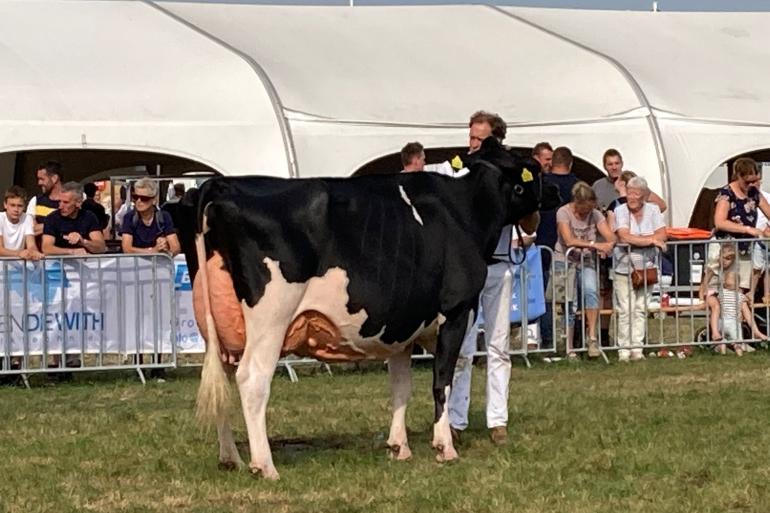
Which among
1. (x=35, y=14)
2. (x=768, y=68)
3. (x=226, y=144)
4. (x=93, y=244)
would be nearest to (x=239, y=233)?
(x=93, y=244)

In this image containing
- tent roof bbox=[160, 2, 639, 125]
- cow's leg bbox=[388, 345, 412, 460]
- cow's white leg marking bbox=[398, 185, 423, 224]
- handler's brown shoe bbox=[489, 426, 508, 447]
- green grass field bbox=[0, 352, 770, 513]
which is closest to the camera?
green grass field bbox=[0, 352, 770, 513]

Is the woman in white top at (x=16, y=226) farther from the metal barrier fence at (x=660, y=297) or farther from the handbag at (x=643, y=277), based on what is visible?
the handbag at (x=643, y=277)

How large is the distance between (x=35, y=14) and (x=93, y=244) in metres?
8.28

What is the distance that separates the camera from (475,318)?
8.77 m

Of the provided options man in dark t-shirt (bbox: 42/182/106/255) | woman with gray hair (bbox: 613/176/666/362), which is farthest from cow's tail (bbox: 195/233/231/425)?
woman with gray hair (bbox: 613/176/666/362)

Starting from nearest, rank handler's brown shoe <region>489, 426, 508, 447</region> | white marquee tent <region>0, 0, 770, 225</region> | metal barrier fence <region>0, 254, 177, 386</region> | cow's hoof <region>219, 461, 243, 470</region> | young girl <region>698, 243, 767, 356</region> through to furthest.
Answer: cow's hoof <region>219, 461, 243, 470</region>, handler's brown shoe <region>489, 426, 508, 447</region>, metal barrier fence <region>0, 254, 177, 386</region>, young girl <region>698, 243, 767, 356</region>, white marquee tent <region>0, 0, 770, 225</region>

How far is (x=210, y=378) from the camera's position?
7.95 meters

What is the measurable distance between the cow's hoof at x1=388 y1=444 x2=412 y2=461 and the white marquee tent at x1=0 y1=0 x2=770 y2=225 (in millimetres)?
10224

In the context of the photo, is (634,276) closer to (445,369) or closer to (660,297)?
(660,297)

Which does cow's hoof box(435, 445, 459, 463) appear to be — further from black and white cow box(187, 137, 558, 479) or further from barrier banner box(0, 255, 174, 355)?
barrier banner box(0, 255, 174, 355)

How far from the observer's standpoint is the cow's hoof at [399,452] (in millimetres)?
8539

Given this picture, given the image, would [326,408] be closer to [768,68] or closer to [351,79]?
[351,79]

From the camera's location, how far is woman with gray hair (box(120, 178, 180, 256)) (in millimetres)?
13820

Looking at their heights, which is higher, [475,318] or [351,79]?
[351,79]
